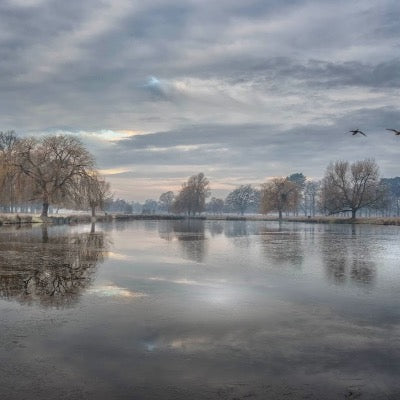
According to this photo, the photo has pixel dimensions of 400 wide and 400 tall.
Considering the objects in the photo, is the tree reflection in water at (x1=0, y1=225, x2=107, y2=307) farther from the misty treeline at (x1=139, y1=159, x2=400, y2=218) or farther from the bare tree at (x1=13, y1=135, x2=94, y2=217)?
the misty treeline at (x1=139, y1=159, x2=400, y2=218)

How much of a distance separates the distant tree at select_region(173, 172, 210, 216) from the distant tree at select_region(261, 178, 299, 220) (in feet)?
84.8

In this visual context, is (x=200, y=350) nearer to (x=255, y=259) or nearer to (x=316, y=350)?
(x=316, y=350)

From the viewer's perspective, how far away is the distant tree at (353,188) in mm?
79062

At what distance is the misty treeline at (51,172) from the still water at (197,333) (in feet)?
147

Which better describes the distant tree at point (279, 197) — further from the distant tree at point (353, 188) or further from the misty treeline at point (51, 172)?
the misty treeline at point (51, 172)

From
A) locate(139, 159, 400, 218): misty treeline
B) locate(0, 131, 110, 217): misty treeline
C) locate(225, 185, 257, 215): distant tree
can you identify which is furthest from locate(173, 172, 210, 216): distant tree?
locate(0, 131, 110, 217): misty treeline

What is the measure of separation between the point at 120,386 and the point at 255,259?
1474cm

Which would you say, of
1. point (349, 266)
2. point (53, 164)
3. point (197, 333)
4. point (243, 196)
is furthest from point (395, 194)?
point (197, 333)

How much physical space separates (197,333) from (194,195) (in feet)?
385

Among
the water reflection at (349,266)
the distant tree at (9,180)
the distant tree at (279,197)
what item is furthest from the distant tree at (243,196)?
the water reflection at (349,266)

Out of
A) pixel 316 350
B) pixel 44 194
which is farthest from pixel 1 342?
pixel 44 194

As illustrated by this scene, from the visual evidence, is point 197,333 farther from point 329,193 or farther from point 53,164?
point 329,193

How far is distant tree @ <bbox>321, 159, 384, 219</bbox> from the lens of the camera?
259 ft

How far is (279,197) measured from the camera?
336 ft
